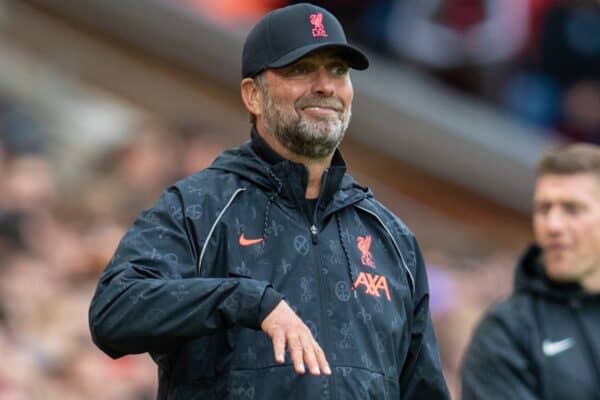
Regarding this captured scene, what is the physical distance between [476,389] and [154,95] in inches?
157

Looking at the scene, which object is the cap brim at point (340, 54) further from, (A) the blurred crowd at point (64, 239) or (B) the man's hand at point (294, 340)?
(A) the blurred crowd at point (64, 239)

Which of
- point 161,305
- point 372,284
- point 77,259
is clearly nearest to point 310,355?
point 161,305

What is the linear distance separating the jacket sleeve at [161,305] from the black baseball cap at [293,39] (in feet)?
2.04

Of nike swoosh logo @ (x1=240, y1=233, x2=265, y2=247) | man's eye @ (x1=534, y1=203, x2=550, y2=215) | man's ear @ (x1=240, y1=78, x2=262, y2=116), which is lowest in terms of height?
nike swoosh logo @ (x1=240, y1=233, x2=265, y2=247)

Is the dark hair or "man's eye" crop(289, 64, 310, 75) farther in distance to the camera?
the dark hair

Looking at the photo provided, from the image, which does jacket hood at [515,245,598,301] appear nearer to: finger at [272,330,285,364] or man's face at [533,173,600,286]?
man's face at [533,173,600,286]

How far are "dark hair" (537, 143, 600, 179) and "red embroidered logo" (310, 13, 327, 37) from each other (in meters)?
2.28

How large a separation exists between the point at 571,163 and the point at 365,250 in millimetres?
2213

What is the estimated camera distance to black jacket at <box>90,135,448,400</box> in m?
3.85

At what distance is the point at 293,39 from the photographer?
418cm

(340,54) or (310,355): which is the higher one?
(340,54)

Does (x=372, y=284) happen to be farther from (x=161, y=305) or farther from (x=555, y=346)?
(x=555, y=346)

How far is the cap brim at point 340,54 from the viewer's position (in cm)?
414

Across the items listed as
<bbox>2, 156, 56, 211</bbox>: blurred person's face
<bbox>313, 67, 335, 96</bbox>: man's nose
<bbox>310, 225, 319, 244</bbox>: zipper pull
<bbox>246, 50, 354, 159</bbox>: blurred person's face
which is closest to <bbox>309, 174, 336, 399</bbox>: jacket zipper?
<bbox>310, 225, 319, 244</bbox>: zipper pull
